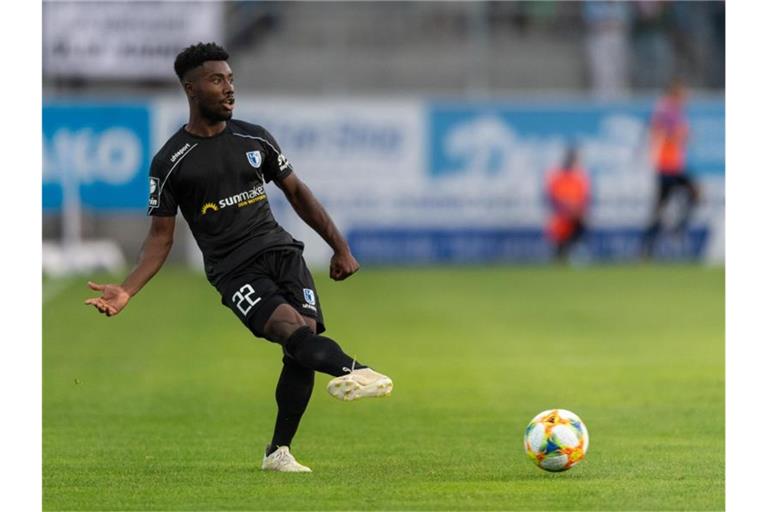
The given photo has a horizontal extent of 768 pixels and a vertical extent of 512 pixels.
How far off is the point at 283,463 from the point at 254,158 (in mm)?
1687

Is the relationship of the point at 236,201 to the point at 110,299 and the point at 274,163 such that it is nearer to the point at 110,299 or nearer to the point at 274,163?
the point at 274,163

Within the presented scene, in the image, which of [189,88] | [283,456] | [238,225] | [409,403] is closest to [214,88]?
[189,88]

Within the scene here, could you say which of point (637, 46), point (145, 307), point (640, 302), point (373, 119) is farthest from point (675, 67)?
point (145, 307)

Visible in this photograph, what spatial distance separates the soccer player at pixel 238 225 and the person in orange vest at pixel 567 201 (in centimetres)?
2212

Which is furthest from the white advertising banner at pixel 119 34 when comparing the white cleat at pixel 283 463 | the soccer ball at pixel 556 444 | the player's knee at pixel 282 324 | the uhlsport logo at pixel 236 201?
the soccer ball at pixel 556 444

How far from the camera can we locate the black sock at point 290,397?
9.58m

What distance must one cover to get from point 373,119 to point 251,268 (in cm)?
2261

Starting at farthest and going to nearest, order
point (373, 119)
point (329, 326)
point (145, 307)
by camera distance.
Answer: point (373, 119)
point (145, 307)
point (329, 326)

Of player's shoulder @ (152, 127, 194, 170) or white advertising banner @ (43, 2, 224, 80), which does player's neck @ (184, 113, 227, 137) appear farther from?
white advertising banner @ (43, 2, 224, 80)

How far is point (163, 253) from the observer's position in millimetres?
9328

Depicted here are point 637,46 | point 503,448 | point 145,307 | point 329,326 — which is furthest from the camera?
point 637,46

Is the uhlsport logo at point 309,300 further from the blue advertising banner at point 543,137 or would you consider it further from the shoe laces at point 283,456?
the blue advertising banner at point 543,137

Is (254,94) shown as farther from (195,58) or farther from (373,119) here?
(195,58)

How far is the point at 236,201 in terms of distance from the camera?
30.7ft
